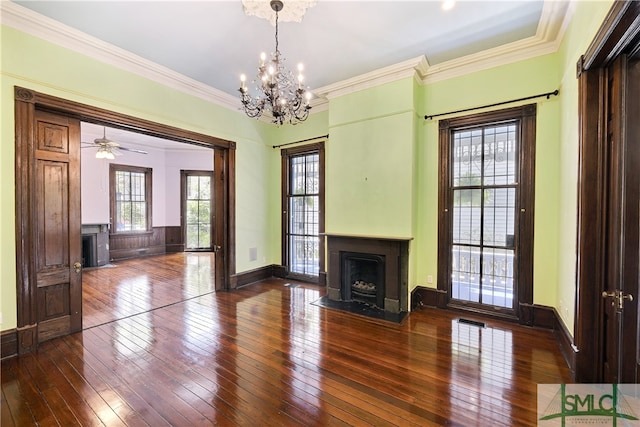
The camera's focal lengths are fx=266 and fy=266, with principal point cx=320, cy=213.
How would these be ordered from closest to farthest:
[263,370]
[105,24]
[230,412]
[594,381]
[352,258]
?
1. [230,412]
2. [594,381]
3. [263,370]
4. [105,24]
5. [352,258]

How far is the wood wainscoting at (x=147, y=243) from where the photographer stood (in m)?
7.80

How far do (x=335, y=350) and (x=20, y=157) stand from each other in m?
3.82

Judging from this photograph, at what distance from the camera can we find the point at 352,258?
425 centimetres

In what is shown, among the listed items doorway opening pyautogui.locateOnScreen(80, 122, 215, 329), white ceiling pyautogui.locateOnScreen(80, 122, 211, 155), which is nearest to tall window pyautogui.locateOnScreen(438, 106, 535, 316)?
doorway opening pyautogui.locateOnScreen(80, 122, 215, 329)

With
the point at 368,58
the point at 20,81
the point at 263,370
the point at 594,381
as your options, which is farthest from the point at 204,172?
the point at 594,381

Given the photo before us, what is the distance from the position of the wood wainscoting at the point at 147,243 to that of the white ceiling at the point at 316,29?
6293mm

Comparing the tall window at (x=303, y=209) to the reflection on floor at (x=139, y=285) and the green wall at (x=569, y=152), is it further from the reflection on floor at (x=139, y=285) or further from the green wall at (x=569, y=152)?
the green wall at (x=569, y=152)

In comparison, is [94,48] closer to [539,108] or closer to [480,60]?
[480,60]

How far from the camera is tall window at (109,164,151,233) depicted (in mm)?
7844

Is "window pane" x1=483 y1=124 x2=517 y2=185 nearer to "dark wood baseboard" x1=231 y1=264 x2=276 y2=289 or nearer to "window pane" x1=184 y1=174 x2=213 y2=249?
"dark wood baseboard" x1=231 y1=264 x2=276 y2=289

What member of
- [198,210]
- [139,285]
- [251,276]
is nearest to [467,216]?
[251,276]

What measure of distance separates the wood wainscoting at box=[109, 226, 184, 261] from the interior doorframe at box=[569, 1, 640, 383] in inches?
386

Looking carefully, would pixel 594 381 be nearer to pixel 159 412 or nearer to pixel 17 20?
pixel 159 412

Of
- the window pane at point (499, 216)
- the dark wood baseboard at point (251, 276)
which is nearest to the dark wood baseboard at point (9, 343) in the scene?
the dark wood baseboard at point (251, 276)
